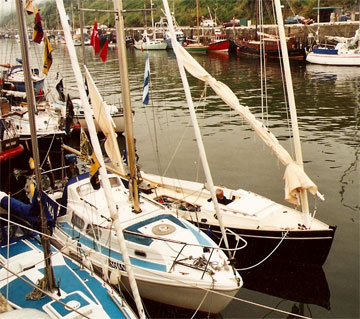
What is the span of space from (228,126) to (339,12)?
65.6 metres

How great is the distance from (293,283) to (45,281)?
897cm

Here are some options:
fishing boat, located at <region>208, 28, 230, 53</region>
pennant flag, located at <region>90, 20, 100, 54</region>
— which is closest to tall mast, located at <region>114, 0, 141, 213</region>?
pennant flag, located at <region>90, 20, 100, 54</region>

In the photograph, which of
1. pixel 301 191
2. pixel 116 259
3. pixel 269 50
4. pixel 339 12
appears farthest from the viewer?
pixel 339 12

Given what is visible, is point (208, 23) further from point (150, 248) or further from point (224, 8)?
point (150, 248)

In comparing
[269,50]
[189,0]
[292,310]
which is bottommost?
[292,310]

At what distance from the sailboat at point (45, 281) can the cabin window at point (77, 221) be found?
6.01 ft

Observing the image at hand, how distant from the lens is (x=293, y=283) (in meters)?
15.4

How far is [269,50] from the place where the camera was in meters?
77.3

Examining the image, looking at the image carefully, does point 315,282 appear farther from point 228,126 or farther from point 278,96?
point 278,96

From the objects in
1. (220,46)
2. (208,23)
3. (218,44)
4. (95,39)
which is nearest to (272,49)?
(220,46)

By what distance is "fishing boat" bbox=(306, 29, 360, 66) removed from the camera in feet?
209

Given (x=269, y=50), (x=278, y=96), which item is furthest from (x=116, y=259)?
(x=269, y=50)

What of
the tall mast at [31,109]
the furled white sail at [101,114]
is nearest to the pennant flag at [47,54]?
the tall mast at [31,109]

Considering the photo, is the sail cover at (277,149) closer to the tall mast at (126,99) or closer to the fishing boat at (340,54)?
the tall mast at (126,99)
